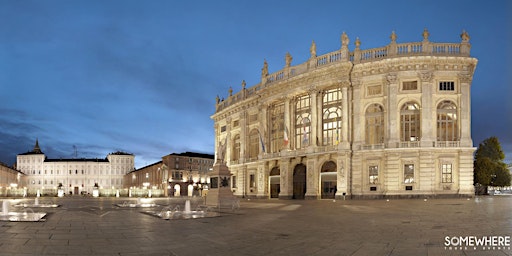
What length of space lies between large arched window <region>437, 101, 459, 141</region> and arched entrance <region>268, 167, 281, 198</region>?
2437 centimetres

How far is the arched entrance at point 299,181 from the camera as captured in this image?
60125 millimetres

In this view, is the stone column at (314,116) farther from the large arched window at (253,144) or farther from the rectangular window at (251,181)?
the rectangular window at (251,181)

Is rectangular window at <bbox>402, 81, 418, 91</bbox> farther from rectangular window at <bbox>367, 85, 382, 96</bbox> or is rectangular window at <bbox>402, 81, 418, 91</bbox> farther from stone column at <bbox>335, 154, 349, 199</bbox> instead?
stone column at <bbox>335, 154, 349, 199</bbox>

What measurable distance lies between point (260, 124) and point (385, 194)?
25221 mm

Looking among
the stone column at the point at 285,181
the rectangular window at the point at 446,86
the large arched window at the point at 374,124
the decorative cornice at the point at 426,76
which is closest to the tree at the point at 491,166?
the rectangular window at the point at 446,86

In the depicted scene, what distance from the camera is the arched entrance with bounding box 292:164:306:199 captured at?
60125 millimetres

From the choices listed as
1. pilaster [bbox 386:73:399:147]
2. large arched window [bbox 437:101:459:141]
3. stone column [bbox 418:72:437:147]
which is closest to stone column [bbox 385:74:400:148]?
pilaster [bbox 386:73:399:147]

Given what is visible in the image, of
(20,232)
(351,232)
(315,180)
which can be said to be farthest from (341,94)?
(20,232)

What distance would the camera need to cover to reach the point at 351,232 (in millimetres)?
14789


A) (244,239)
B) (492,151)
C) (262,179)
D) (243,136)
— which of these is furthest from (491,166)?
(244,239)

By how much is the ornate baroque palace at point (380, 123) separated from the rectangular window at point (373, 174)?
0.12 m

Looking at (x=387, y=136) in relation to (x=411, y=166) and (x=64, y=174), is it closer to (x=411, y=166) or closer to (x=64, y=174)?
(x=411, y=166)

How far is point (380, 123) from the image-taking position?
51.6 meters

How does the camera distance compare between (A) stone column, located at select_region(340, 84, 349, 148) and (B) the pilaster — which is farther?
(A) stone column, located at select_region(340, 84, 349, 148)
